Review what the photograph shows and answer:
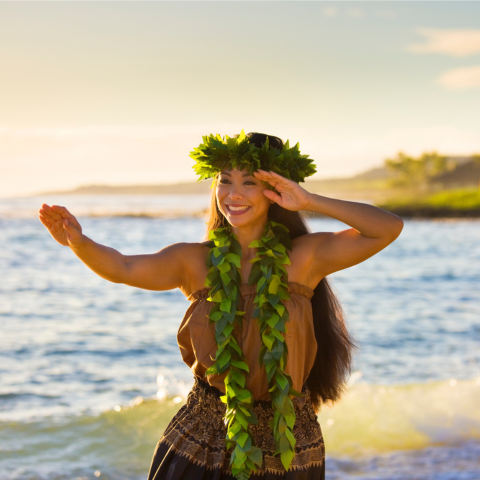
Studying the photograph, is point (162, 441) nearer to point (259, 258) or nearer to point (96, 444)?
point (259, 258)

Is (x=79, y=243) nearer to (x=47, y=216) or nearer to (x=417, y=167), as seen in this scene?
(x=47, y=216)

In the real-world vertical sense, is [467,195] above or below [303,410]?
above

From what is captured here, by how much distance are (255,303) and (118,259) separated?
1.86 ft

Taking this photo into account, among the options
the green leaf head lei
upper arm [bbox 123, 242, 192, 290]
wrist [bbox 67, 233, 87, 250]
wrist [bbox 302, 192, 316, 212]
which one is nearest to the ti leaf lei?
the green leaf head lei

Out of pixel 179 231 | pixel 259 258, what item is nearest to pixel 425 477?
pixel 259 258

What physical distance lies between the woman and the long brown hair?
0.08 meters

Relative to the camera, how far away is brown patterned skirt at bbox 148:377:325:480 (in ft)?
8.45

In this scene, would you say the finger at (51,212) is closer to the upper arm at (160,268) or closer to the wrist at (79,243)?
the wrist at (79,243)

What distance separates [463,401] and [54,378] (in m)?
4.53

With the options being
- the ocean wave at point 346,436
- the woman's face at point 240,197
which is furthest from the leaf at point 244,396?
the ocean wave at point 346,436

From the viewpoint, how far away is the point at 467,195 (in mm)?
52781

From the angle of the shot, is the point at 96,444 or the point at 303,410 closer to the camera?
the point at 303,410

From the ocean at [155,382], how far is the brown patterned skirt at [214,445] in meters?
0.60

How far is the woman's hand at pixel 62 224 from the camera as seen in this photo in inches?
97.8
